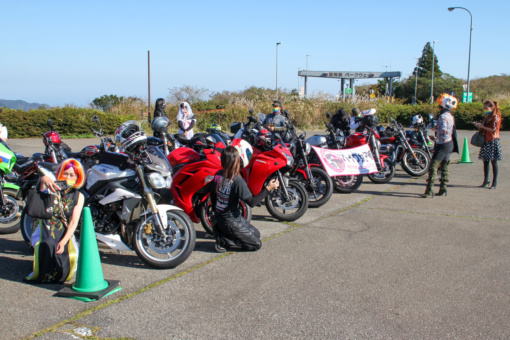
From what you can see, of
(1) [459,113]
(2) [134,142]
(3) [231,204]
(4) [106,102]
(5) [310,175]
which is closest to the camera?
(3) [231,204]

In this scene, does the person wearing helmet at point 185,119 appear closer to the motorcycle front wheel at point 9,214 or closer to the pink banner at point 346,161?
the pink banner at point 346,161

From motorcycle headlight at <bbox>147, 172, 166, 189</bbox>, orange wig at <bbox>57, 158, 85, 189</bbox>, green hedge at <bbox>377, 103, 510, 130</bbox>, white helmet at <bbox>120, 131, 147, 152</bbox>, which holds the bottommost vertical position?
motorcycle headlight at <bbox>147, 172, 166, 189</bbox>

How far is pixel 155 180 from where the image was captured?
16.5 feet

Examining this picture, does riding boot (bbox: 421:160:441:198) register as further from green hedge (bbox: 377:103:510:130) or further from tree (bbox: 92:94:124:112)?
tree (bbox: 92:94:124:112)

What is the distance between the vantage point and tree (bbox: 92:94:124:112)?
82.2 ft

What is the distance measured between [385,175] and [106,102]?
19.6 m

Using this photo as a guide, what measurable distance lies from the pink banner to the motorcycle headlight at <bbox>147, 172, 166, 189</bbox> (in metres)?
3.51

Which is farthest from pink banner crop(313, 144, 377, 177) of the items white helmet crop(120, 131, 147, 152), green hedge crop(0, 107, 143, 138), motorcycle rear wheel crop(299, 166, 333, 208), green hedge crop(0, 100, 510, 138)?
green hedge crop(0, 107, 143, 138)

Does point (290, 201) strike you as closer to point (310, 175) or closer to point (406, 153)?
point (310, 175)

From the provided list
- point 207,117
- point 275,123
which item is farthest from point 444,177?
point 207,117

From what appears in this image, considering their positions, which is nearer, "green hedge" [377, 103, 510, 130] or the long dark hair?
the long dark hair

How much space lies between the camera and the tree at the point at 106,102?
82.2 feet

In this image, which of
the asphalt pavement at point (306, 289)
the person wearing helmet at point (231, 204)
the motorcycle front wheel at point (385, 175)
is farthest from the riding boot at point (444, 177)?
the person wearing helmet at point (231, 204)

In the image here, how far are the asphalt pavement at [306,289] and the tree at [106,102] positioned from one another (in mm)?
19778
